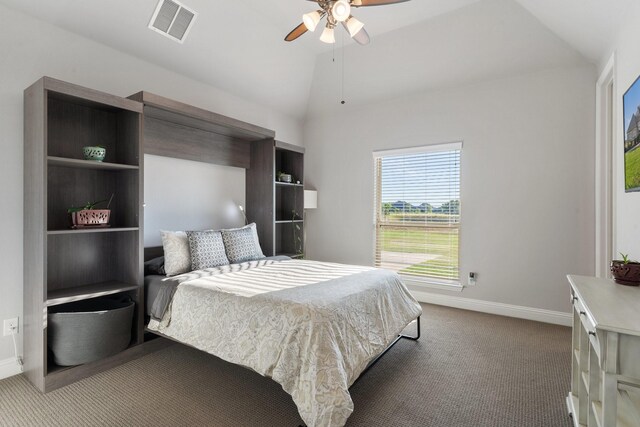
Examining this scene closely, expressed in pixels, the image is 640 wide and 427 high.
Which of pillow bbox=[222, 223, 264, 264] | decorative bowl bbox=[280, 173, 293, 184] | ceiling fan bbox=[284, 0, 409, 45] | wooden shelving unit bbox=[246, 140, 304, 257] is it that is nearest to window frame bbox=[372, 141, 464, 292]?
wooden shelving unit bbox=[246, 140, 304, 257]

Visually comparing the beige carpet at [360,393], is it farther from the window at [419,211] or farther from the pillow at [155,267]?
the window at [419,211]

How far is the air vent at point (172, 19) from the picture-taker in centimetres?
291

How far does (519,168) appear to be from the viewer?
3.71 meters

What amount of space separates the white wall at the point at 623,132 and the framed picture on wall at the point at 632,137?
2.9 inches

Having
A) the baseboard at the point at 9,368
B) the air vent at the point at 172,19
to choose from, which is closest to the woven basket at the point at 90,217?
the baseboard at the point at 9,368

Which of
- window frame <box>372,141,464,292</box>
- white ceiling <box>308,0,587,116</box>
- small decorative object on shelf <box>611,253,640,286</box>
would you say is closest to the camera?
small decorative object on shelf <box>611,253,640,286</box>

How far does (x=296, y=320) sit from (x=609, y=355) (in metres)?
1.38

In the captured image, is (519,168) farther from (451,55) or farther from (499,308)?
(499,308)

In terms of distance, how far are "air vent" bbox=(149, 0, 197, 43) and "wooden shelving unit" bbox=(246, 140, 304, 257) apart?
1.52 m

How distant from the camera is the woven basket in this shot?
2465 millimetres

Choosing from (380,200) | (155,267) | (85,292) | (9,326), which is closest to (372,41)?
(380,200)

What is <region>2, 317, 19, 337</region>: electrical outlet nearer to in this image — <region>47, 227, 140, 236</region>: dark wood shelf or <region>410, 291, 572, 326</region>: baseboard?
<region>47, 227, 140, 236</region>: dark wood shelf

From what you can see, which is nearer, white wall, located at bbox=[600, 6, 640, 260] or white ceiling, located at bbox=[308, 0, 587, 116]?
white wall, located at bbox=[600, 6, 640, 260]

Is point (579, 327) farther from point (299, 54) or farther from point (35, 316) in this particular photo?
point (299, 54)
